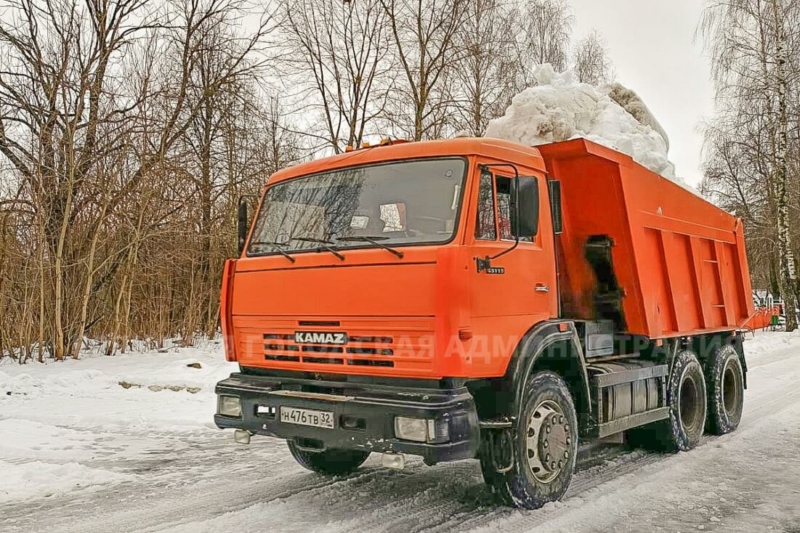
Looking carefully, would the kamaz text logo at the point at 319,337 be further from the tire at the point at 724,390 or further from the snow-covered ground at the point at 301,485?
the tire at the point at 724,390

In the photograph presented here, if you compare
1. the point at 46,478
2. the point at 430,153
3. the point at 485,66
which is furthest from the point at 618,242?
the point at 485,66

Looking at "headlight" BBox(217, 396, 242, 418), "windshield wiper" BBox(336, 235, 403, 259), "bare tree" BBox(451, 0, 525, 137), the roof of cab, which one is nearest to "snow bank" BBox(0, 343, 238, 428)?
"headlight" BBox(217, 396, 242, 418)

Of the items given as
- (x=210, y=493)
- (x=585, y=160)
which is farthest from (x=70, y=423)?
(x=585, y=160)

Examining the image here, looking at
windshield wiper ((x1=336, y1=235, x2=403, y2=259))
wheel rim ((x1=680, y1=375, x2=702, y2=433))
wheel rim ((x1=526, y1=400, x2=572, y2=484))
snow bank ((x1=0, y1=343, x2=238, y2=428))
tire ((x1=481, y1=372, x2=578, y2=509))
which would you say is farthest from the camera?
snow bank ((x1=0, y1=343, x2=238, y2=428))

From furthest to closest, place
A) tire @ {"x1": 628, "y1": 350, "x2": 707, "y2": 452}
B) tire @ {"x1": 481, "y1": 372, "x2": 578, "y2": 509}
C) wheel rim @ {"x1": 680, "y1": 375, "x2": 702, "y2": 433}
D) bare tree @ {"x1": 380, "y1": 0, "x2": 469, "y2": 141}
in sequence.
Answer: bare tree @ {"x1": 380, "y1": 0, "x2": 469, "y2": 141} → wheel rim @ {"x1": 680, "y1": 375, "x2": 702, "y2": 433} → tire @ {"x1": 628, "y1": 350, "x2": 707, "y2": 452} → tire @ {"x1": 481, "y1": 372, "x2": 578, "y2": 509}

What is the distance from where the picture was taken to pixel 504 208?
476 centimetres

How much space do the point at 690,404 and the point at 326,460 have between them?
165 inches

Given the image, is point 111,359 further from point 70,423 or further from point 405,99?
point 405,99

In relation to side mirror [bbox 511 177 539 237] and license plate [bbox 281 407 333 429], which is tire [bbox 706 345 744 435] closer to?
side mirror [bbox 511 177 539 237]

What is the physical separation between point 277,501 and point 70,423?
14.4ft

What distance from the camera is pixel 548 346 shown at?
16.5 feet

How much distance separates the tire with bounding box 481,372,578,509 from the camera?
4.71 metres

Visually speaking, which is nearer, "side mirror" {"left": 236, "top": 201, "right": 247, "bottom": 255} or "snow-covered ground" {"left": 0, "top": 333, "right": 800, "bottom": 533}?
"snow-covered ground" {"left": 0, "top": 333, "right": 800, "bottom": 533}

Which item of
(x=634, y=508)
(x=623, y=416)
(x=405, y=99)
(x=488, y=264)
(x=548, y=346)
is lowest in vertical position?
(x=634, y=508)
